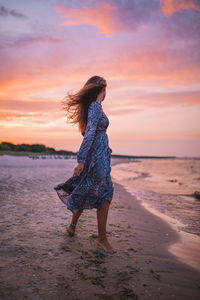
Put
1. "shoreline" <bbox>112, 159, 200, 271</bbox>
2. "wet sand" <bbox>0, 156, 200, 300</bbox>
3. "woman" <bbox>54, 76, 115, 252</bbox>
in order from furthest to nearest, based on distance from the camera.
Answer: "woman" <bbox>54, 76, 115, 252</bbox>
"shoreline" <bbox>112, 159, 200, 271</bbox>
"wet sand" <bbox>0, 156, 200, 300</bbox>

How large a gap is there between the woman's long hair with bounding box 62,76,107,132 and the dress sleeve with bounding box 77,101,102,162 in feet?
1.01

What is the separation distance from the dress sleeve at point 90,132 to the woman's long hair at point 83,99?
31 cm

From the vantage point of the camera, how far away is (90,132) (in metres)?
3.15

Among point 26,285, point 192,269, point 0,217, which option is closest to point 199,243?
point 192,269

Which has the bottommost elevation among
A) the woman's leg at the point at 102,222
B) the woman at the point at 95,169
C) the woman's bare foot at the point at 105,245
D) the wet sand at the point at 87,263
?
the wet sand at the point at 87,263

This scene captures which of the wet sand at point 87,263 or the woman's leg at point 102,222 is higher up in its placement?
the woman's leg at point 102,222

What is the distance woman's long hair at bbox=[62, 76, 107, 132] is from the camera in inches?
138

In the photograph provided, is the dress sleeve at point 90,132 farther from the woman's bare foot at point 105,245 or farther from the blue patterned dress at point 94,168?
the woman's bare foot at point 105,245

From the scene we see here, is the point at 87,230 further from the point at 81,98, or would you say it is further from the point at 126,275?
the point at 81,98

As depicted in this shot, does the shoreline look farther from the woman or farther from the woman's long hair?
the woman's long hair

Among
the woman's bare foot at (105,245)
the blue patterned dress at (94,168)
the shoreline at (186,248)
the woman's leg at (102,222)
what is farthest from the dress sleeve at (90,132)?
the shoreline at (186,248)

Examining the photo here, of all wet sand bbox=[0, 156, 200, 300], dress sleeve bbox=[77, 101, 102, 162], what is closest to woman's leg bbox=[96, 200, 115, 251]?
wet sand bbox=[0, 156, 200, 300]

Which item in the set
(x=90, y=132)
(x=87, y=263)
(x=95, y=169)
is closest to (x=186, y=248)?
(x=87, y=263)

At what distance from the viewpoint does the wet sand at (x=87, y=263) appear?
216cm
